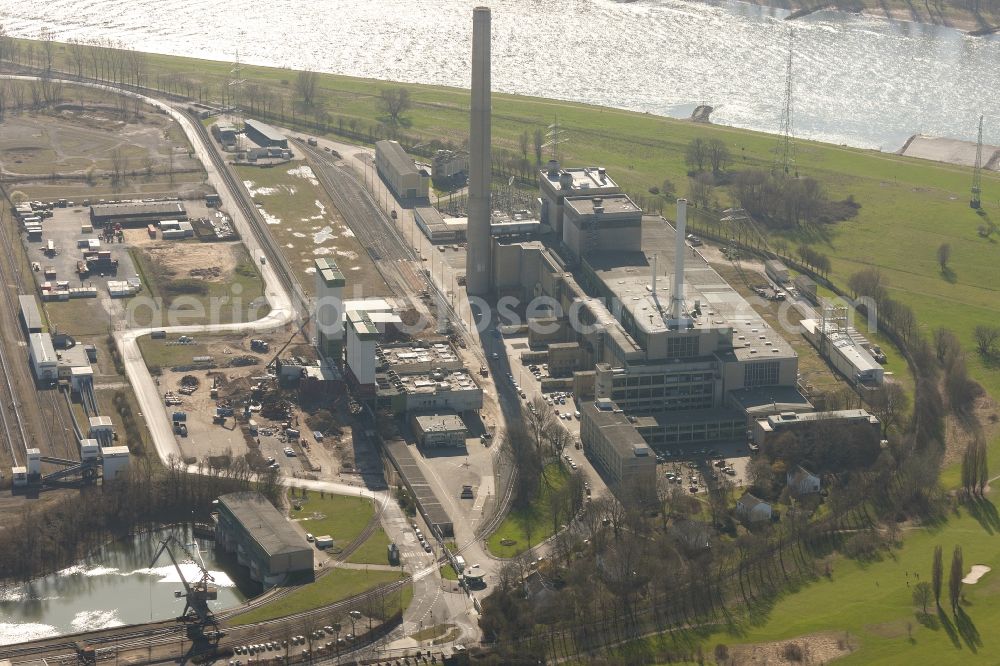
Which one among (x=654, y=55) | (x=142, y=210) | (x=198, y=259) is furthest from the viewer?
(x=654, y=55)

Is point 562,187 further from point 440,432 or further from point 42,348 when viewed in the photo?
point 42,348

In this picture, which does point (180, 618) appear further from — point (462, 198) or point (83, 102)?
point (83, 102)

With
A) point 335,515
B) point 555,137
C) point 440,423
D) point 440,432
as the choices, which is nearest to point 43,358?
point 440,423

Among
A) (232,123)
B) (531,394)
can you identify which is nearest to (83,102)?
(232,123)

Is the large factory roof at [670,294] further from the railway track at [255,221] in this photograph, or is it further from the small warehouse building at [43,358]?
the small warehouse building at [43,358]

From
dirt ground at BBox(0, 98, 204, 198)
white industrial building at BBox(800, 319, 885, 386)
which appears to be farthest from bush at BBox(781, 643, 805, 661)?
dirt ground at BBox(0, 98, 204, 198)

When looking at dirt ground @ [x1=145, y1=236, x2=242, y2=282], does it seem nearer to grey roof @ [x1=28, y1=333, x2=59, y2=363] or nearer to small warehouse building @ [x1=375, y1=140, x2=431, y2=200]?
grey roof @ [x1=28, y1=333, x2=59, y2=363]
